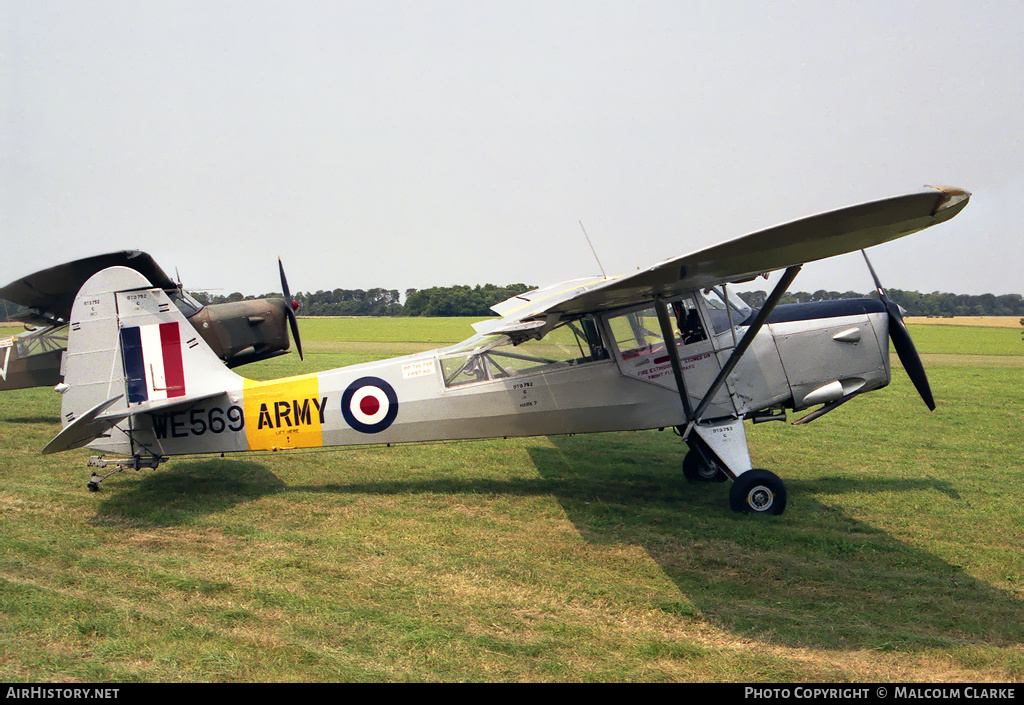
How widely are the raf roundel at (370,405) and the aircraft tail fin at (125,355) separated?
1498mm

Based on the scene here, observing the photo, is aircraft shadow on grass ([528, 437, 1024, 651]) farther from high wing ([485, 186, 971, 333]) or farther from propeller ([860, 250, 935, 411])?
high wing ([485, 186, 971, 333])

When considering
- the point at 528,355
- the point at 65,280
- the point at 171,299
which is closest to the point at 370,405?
the point at 528,355

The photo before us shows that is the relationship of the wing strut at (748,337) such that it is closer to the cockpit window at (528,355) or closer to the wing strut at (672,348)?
the wing strut at (672,348)

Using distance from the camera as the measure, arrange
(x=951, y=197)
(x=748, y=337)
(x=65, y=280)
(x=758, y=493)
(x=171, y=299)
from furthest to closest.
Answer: (x=171, y=299) → (x=65, y=280) → (x=758, y=493) → (x=748, y=337) → (x=951, y=197)

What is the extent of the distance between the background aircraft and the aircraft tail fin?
272cm

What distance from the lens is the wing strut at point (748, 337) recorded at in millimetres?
5762

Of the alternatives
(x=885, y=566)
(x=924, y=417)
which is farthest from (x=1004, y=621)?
(x=924, y=417)

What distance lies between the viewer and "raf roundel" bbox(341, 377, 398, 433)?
758cm

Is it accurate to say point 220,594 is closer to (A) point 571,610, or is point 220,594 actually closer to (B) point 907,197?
(A) point 571,610

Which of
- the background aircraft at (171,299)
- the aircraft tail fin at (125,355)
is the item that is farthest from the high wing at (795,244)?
the background aircraft at (171,299)

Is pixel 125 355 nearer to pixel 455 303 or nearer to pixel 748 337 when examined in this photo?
pixel 748 337

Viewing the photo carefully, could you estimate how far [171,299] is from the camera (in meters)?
10.6

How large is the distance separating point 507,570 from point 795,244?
3.40 m

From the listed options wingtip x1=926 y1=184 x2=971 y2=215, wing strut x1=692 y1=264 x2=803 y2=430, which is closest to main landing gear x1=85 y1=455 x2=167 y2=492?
wing strut x1=692 y1=264 x2=803 y2=430
